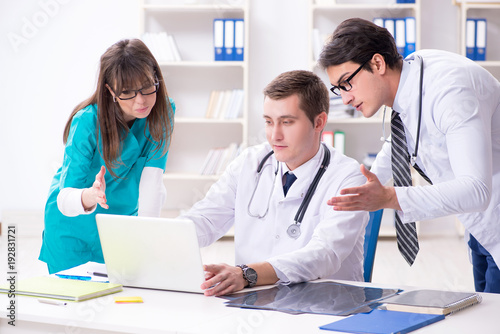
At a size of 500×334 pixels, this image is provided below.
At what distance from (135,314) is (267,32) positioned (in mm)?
4233

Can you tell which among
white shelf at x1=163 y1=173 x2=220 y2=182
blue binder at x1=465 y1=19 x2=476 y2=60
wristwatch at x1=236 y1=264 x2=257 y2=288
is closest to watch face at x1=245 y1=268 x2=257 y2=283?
wristwatch at x1=236 y1=264 x2=257 y2=288

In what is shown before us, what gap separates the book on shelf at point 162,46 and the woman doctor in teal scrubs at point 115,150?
3072 millimetres

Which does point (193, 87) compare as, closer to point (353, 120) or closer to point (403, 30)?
point (353, 120)

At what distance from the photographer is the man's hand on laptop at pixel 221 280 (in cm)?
A: 142

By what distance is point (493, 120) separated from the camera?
5.21 feet

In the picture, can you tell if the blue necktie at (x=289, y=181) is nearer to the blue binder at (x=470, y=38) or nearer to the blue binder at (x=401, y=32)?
the blue binder at (x=401, y=32)

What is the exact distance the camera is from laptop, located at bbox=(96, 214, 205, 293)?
4.53 ft

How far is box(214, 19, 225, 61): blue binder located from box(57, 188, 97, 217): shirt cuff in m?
3.37

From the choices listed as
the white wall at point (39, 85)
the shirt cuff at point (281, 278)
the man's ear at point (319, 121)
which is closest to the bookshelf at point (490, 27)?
the white wall at point (39, 85)

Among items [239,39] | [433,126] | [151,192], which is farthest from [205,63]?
[433,126]

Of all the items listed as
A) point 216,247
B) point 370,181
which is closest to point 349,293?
point 370,181

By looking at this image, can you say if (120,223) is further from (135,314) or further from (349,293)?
(349,293)

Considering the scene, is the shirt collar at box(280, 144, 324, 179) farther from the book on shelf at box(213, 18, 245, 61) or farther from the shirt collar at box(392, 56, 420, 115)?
the book on shelf at box(213, 18, 245, 61)

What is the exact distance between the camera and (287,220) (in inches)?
69.5
